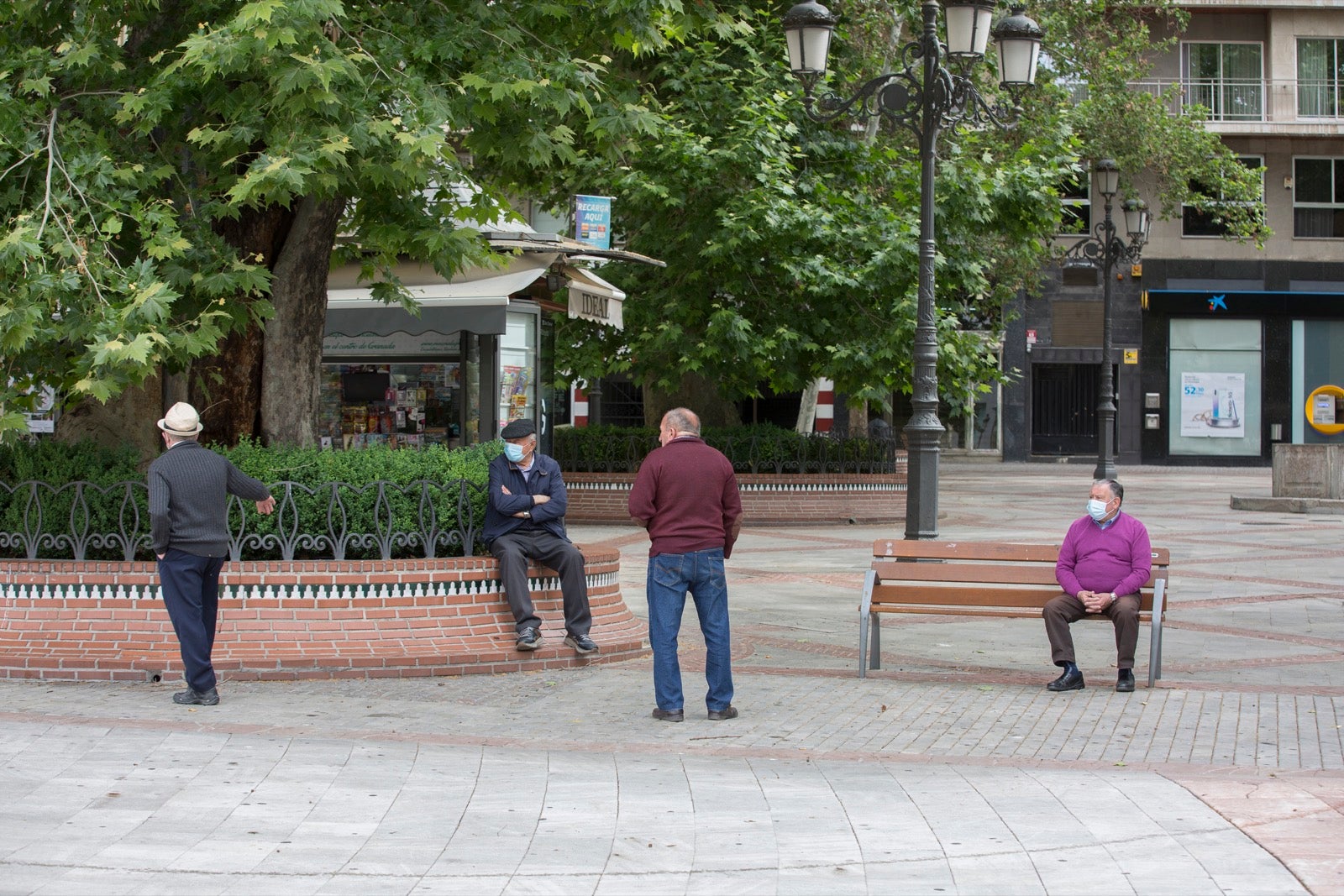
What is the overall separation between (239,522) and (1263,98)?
3854 cm

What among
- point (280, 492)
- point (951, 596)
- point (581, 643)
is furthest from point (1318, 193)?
point (280, 492)

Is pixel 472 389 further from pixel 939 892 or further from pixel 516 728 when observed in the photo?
pixel 939 892

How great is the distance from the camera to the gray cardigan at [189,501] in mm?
8266

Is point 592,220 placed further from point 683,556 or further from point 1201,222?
point 1201,222

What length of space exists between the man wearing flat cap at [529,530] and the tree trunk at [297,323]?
79.7 inches

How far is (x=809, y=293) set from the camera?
2122 centimetres

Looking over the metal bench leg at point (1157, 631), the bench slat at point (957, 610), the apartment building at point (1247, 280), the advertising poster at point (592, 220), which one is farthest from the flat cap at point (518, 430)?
the apartment building at point (1247, 280)

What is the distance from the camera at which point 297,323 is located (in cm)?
1103

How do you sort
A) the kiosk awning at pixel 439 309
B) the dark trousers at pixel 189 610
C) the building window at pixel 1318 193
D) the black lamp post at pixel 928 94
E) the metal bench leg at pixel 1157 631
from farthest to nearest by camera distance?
the building window at pixel 1318 193 < the kiosk awning at pixel 439 309 < the black lamp post at pixel 928 94 < the metal bench leg at pixel 1157 631 < the dark trousers at pixel 189 610

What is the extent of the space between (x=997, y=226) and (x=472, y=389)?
9033 mm

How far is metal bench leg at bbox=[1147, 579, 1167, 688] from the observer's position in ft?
29.5

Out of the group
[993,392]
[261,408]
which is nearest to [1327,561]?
[261,408]

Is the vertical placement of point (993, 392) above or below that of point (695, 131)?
below

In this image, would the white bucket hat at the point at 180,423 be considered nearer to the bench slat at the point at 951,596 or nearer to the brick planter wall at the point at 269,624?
the brick planter wall at the point at 269,624
